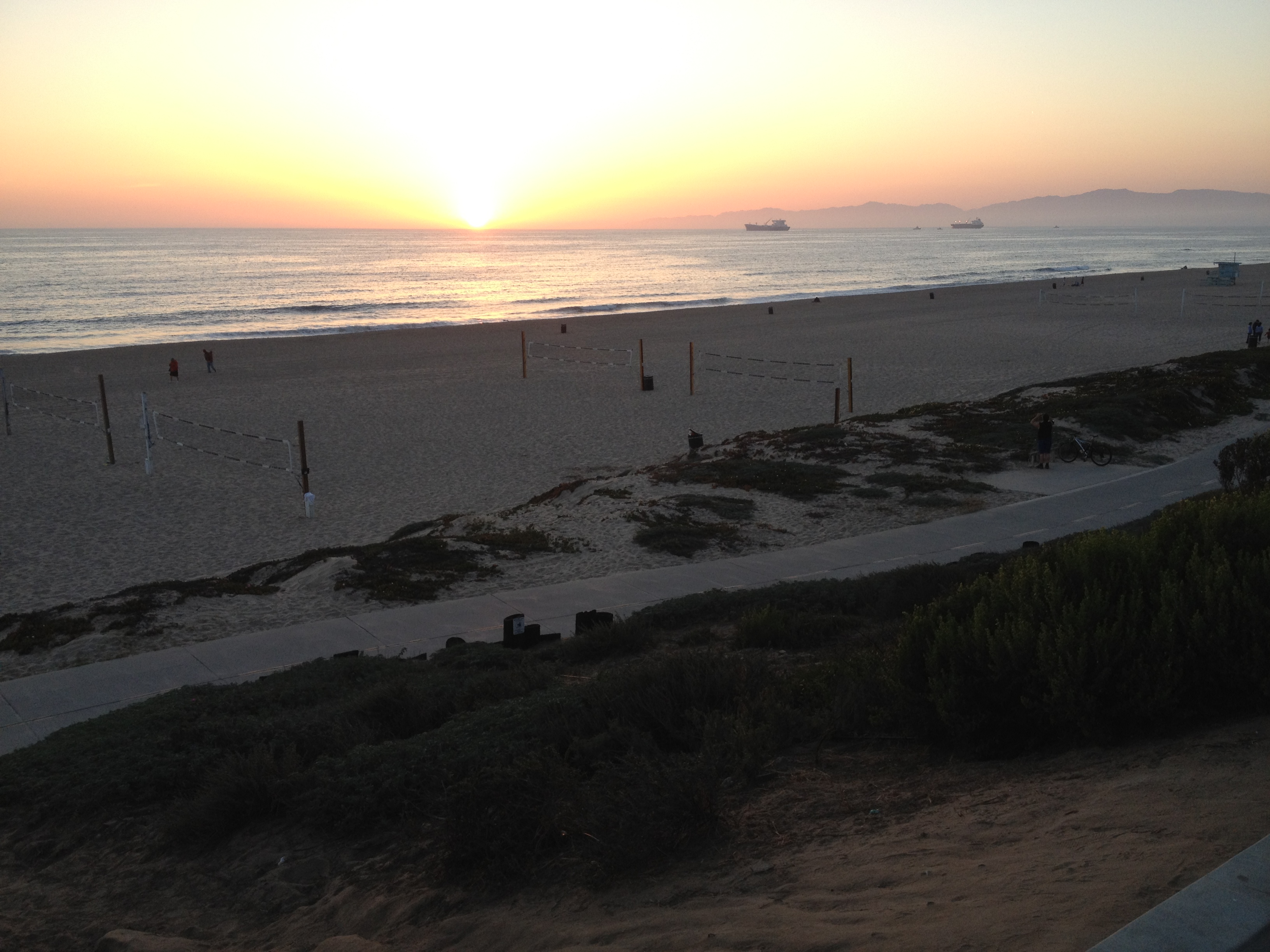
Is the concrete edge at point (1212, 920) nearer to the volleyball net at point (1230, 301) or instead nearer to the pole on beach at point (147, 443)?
the pole on beach at point (147, 443)

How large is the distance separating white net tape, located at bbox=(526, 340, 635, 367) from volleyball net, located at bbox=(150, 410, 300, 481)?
13564 mm

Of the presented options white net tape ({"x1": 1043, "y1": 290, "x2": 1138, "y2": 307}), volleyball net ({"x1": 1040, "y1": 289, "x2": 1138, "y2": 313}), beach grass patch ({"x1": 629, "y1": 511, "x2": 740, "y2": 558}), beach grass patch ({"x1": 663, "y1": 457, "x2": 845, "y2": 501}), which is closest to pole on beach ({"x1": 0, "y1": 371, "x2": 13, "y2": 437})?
beach grass patch ({"x1": 663, "y1": 457, "x2": 845, "y2": 501})

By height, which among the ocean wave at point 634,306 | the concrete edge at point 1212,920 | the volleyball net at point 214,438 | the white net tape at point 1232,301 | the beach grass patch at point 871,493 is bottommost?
the volleyball net at point 214,438

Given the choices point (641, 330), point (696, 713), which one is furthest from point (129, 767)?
point (641, 330)

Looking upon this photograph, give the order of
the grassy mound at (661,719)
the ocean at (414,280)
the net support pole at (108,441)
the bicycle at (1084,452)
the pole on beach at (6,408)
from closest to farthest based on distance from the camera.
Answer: the grassy mound at (661,719) → the bicycle at (1084,452) → the net support pole at (108,441) → the pole on beach at (6,408) → the ocean at (414,280)

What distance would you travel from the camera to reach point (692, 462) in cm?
1830

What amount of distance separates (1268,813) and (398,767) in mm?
3917

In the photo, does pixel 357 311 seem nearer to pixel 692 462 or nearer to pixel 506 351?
pixel 506 351

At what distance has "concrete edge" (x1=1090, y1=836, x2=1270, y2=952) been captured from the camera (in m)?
2.64

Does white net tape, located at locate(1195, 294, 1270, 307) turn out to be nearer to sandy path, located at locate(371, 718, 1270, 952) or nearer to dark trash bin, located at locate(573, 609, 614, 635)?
dark trash bin, located at locate(573, 609, 614, 635)

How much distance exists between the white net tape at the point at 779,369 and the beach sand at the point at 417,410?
2.77 ft

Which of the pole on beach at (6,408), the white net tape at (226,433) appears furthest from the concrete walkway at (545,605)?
the pole on beach at (6,408)

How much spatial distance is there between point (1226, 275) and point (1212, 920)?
66329 mm

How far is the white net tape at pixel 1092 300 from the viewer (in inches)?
2031
